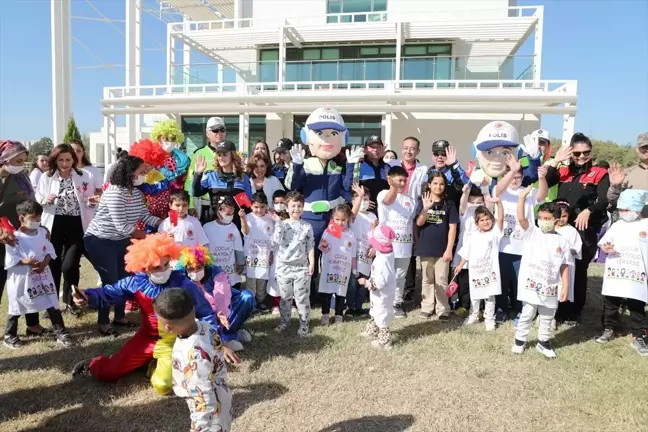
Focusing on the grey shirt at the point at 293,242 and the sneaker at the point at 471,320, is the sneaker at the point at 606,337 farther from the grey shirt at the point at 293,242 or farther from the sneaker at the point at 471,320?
the grey shirt at the point at 293,242

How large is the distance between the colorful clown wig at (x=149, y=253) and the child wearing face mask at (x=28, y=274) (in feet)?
5.35

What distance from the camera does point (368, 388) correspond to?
366 centimetres

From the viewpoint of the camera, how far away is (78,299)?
3.03m

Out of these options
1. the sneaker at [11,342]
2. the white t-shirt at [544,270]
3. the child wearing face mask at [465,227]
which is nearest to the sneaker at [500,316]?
the child wearing face mask at [465,227]

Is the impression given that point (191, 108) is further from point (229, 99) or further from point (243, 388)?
point (243, 388)

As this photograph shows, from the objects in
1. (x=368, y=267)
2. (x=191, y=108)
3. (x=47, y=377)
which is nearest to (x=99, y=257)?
(x=47, y=377)

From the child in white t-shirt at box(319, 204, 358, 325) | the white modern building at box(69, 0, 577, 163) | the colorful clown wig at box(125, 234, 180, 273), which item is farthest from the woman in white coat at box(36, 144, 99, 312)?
the white modern building at box(69, 0, 577, 163)

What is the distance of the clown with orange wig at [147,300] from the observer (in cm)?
321

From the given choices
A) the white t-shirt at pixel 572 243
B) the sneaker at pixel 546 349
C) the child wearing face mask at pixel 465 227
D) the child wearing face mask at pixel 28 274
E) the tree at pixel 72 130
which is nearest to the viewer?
the child wearing face mask at pixel 28 274

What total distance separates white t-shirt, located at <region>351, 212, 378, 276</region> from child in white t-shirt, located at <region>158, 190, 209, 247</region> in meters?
1.78

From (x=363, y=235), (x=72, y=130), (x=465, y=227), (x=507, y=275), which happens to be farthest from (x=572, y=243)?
(x=72, y=130)

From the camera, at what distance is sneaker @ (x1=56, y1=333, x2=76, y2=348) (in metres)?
4.32

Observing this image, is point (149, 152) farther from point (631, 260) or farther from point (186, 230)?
point (631, 260)

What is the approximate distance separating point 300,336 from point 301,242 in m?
0.97
